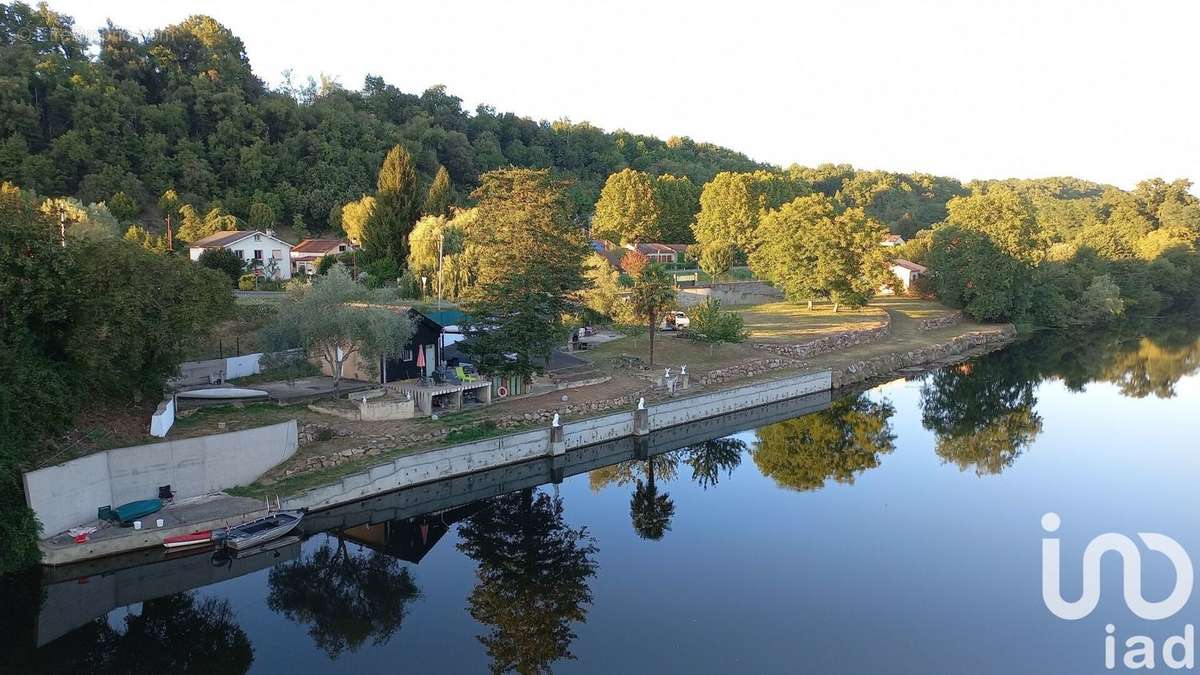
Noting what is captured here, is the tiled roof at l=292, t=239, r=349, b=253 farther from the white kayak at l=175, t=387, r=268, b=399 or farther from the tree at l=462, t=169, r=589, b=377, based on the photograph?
the white kayak at l=175, t=387, r=268, b=399

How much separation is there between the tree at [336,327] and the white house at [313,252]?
2746cm

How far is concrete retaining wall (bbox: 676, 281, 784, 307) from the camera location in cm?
6197

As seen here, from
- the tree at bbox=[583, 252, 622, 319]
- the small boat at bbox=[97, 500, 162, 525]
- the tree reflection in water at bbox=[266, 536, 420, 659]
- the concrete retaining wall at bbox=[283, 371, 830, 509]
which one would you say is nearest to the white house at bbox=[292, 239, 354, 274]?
the tree at bbox=[583, 252, 622, 319]

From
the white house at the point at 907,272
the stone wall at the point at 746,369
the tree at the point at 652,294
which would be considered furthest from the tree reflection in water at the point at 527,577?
the white house at the point at 907,272

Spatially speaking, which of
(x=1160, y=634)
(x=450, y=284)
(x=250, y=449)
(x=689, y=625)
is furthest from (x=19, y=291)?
(x=1160, y=634)

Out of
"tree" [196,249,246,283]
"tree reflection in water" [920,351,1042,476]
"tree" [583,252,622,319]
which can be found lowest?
"tree reflection in water" [920,351,1042,476]

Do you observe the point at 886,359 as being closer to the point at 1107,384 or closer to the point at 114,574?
the point at 1107,384

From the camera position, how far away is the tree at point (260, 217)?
66688mm

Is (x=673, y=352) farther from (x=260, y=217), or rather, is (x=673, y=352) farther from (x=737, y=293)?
(x=260, y=217)

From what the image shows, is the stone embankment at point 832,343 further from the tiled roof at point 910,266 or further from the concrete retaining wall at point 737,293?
the tiled roof at point 910,266

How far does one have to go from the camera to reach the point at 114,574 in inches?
750

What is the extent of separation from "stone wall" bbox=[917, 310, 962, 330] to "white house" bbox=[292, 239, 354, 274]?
160 feet

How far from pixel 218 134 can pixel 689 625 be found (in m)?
75.5

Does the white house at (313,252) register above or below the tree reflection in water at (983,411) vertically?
above
